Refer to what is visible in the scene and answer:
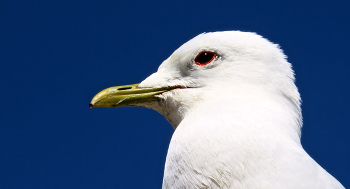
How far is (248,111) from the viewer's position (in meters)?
2.93

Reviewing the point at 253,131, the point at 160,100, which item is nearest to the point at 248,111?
the point at 253,131

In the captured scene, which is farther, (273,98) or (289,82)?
(289,82)

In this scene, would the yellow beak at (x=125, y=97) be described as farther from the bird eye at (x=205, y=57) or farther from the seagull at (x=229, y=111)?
the bird eye at (x=205, y=57)

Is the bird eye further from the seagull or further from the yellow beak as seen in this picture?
the yellow beak

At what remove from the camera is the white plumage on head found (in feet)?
8.29

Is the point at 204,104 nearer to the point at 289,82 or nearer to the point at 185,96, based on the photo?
the point at 185,96

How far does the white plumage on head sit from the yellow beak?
7cm

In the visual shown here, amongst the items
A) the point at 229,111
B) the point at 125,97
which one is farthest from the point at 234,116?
the point at 125,97

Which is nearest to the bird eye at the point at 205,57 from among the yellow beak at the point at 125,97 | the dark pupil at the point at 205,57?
the dark pupil at the point at 205,57

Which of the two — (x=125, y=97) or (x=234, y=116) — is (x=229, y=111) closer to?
(x=234, y=116)

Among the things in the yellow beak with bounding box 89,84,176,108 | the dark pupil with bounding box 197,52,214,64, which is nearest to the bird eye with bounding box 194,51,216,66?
the dark pupil with bounding box 197,52,214,64

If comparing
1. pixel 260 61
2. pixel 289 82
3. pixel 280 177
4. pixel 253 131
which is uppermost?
pixel 260 61

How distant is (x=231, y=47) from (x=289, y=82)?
2.08 ft

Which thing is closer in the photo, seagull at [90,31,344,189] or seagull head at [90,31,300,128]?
seagull at [90,31,344,189]
